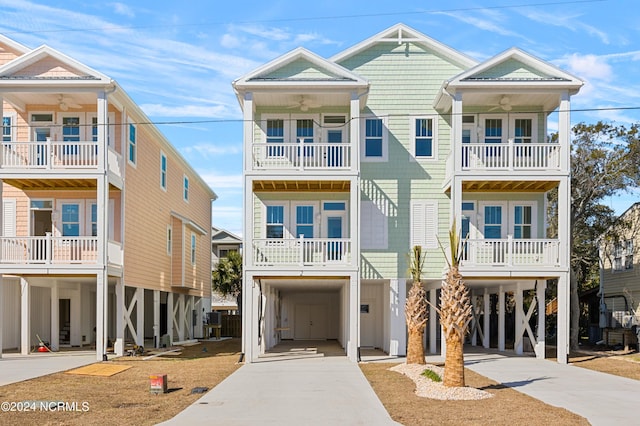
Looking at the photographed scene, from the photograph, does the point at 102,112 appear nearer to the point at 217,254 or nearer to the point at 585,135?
the point at 585,135

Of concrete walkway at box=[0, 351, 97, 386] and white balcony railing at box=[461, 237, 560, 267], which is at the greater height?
white balcony railing at box=[461, 237, 560, 267]

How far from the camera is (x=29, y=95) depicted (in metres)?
24.9

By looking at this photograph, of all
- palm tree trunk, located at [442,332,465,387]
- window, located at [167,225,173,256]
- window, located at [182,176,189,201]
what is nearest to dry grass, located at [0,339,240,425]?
palm tree trunk, located at [442,332,465,387]

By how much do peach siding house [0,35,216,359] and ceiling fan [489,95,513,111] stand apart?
43.1ft

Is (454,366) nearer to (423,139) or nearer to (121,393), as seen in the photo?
(121,393)

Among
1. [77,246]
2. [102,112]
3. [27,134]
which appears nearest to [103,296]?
[77,246]

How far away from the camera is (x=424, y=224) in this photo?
25.6m

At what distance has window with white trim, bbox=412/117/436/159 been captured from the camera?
25812 millimetres

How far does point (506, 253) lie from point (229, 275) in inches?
1087

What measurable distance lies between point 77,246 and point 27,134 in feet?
16.9

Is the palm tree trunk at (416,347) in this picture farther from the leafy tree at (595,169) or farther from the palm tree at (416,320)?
the leafy tree at (595,169)

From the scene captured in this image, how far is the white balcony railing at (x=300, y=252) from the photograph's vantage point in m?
23.3

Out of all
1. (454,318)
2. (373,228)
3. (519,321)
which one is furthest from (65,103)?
(519,321)

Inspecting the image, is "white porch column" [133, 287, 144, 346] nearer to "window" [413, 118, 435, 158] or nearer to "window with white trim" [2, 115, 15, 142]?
"window with white trim" [2, 115, 15, 142]
